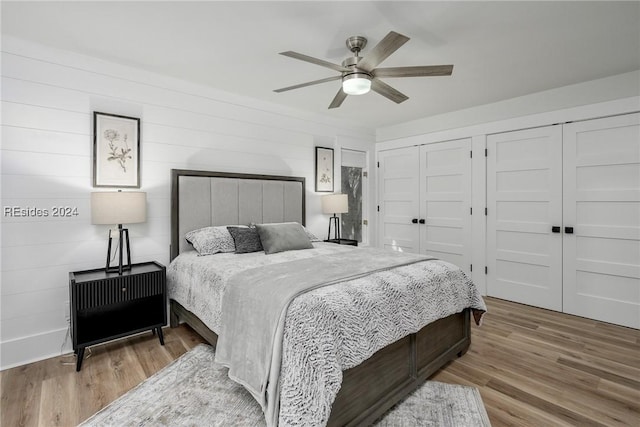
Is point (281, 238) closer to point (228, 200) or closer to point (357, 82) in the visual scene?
point (228, 200)

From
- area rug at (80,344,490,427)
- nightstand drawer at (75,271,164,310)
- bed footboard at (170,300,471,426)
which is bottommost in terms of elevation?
area rug at (80,344,490,427)

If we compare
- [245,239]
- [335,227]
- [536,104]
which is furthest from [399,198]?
[245,239]

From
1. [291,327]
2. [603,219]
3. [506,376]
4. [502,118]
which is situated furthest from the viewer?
[502,118]

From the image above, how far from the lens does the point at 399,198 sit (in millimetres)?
5129

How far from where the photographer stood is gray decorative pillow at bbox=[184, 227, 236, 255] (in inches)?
119

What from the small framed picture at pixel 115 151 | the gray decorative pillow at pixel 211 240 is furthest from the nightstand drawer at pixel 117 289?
the small framed picture at pixel 115 151

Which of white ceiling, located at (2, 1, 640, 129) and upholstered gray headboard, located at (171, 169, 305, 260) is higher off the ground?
white ceiling, located at (2, 1, 640, 129)

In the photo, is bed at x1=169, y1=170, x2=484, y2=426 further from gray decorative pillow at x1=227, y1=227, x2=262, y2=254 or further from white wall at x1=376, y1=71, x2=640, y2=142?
white wall at x1=376, y1=71, x2=640, y2=142

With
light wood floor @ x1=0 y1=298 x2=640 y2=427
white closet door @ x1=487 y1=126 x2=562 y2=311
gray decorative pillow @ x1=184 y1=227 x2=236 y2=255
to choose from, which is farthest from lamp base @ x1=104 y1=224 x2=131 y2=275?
white closet door @ x1=487 y1=126 x2=562 y2=311

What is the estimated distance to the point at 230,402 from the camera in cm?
197

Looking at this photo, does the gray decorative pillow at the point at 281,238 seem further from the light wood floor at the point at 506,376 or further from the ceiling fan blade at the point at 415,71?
the ceiling fan blade at the point at 415,71

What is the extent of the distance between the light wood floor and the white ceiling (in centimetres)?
255

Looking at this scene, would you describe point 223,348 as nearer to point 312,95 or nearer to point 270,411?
point 270,411

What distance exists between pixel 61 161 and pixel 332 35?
96.9 inches
